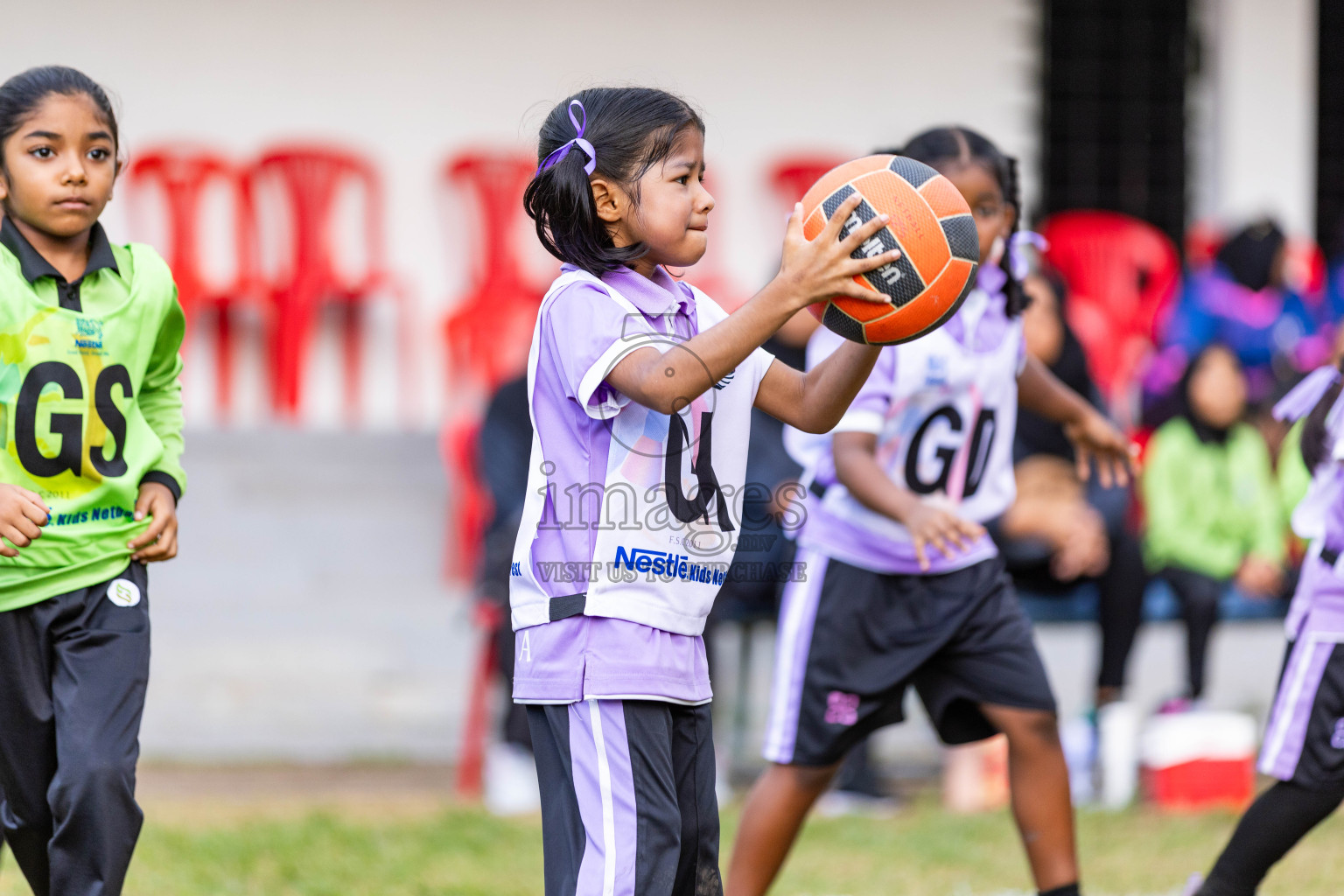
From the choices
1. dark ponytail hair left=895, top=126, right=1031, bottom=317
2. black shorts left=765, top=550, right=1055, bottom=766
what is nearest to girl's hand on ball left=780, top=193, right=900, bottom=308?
dark ponytail hair left=895, top=126, right=1031, bottom=317

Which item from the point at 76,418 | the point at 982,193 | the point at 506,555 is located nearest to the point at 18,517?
the point at 76,418

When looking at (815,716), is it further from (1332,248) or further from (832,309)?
(1332,248)

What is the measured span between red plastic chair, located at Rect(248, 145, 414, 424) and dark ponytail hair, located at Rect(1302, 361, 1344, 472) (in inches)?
223

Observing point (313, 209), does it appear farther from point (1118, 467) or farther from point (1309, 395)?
point (1309, 395)

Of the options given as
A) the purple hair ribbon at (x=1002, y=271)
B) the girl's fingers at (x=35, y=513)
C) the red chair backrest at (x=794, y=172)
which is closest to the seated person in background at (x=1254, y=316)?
the red chair backrest at (x=794, y=172)

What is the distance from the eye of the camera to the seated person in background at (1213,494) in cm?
622

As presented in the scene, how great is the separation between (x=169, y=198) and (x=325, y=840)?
439cm

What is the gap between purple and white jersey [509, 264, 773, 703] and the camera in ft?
8.59

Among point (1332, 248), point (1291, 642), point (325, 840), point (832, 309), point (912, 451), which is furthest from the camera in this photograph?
point (1332, 248)

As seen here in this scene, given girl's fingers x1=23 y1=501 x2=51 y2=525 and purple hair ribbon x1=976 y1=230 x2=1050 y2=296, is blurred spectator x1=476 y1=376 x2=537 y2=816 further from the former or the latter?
girl's fingers x1=23 y1=501 x2=51 y2=525

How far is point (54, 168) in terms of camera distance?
10.3 ft

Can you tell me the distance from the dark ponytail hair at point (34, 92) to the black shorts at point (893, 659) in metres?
1.98

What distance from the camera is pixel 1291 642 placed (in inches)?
139

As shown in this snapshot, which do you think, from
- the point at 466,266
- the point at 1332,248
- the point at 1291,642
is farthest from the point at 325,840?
the point at 1332,248
